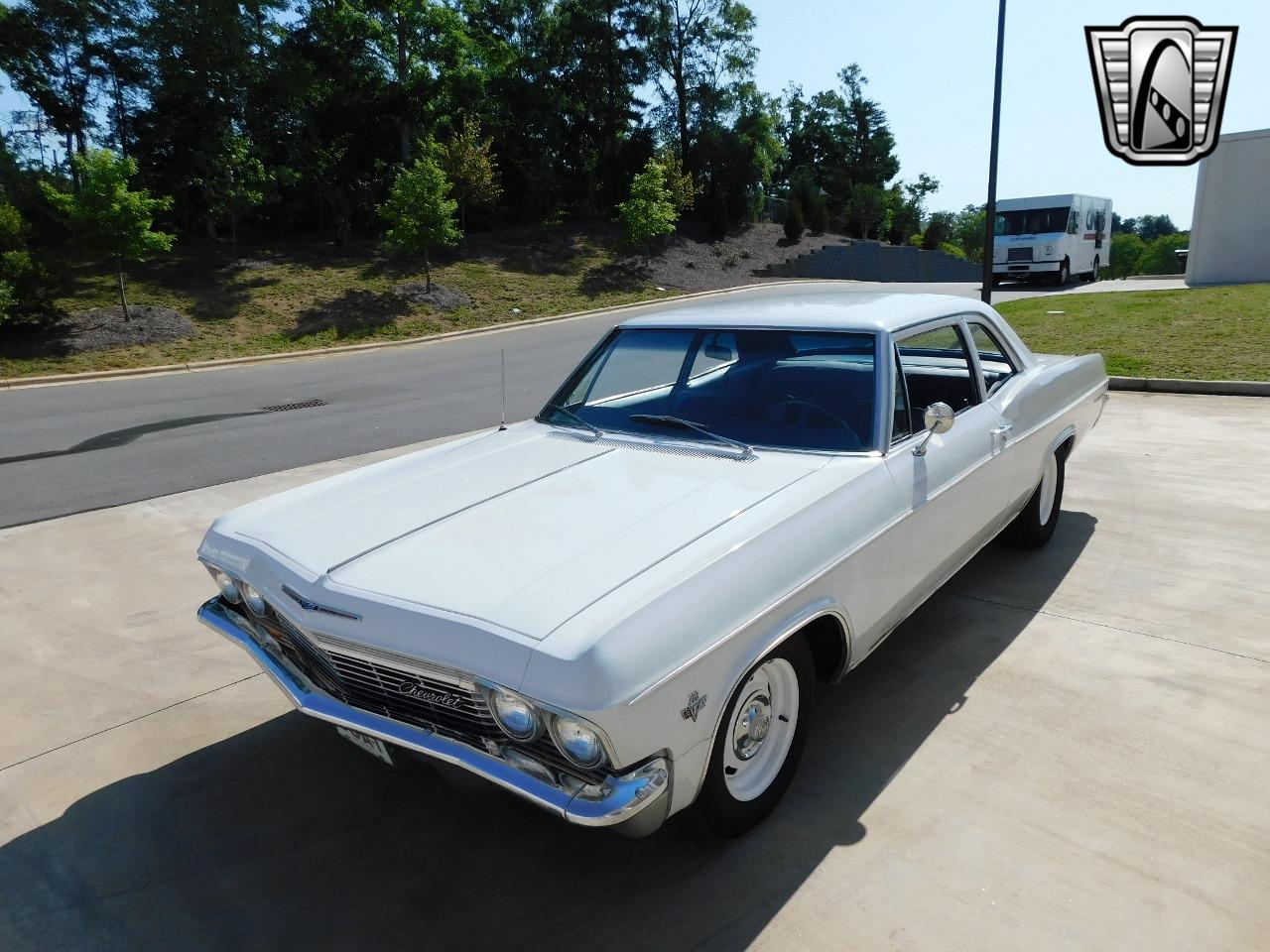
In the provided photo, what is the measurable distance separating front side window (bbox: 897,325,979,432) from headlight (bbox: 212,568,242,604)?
3038mm

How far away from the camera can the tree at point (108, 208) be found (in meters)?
A: 17.9

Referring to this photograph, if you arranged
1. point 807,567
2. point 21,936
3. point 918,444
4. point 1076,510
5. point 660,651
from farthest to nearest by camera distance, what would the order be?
point 1076,510 < point 918,444 < point 807,567 < point 21,936 < point 660,651

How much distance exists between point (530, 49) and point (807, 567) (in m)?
41.0

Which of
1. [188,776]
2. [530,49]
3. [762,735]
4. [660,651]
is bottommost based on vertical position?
[188,776]

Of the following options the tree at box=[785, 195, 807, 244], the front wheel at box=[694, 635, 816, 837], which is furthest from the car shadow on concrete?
the tree at box=[785, 195, 807, 244]

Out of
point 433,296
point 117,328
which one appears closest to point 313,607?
point 117,328

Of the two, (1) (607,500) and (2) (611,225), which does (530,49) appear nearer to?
(2) (611,225)

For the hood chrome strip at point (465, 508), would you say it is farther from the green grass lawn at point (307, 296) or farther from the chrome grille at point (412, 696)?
the green grass lawn at point (307, 296)

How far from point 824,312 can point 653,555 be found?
183 cm

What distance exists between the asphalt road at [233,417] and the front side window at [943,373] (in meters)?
5.99

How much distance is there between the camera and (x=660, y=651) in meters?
2.24

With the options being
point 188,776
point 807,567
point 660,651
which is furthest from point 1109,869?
point 188,776

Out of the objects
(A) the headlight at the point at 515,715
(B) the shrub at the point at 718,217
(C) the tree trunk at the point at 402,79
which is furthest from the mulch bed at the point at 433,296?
(A) the headlight at the point at 515,715

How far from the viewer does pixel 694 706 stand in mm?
2332
